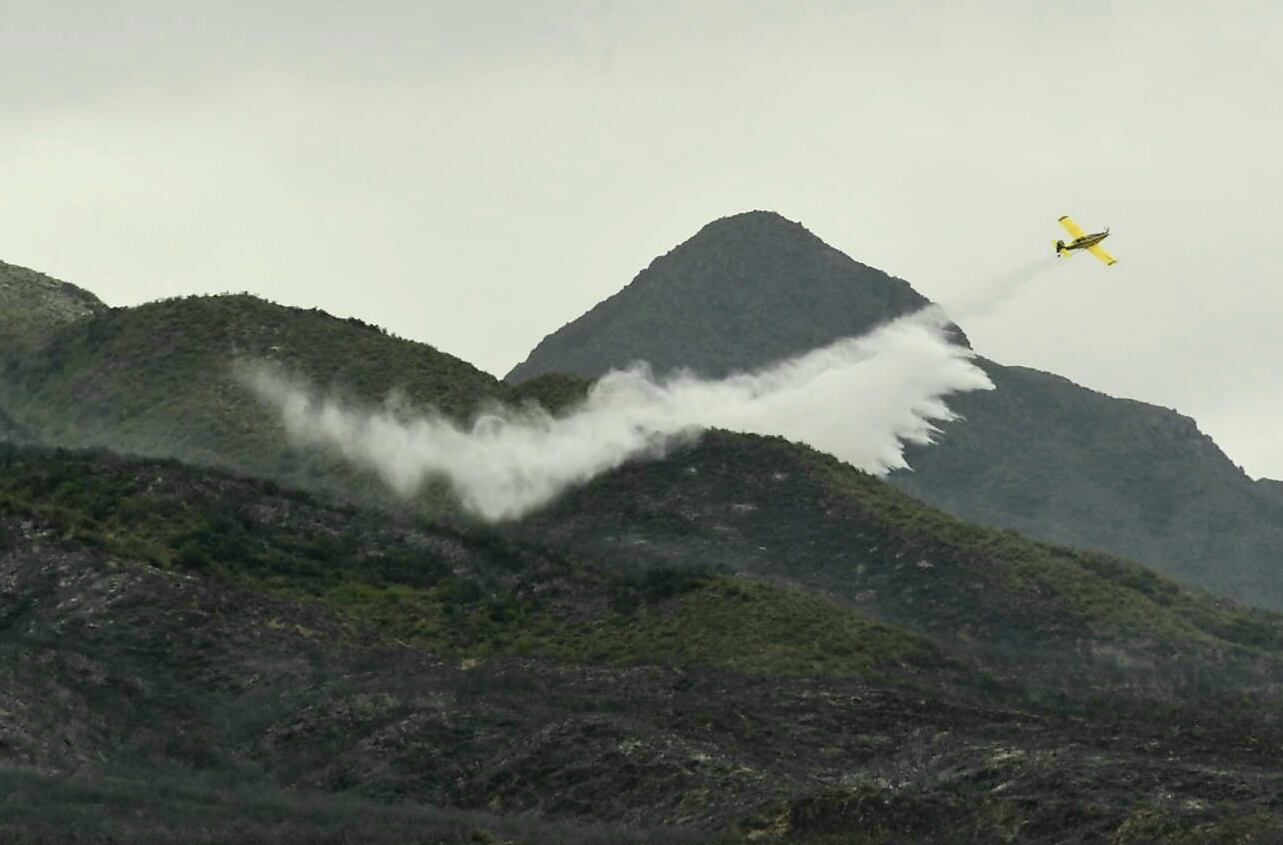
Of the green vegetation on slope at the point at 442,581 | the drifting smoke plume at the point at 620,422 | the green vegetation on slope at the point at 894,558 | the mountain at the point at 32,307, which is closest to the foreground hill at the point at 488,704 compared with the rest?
the green vegetation on slope at the point at 442,581

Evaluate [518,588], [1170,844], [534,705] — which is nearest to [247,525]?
[518,588]

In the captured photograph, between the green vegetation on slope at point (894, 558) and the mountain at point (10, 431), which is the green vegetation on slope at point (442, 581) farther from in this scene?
the mountain at point (10, 431)

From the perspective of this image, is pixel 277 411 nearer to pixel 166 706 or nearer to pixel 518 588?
pixel 518 588

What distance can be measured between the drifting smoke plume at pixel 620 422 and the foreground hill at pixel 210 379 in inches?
91.8

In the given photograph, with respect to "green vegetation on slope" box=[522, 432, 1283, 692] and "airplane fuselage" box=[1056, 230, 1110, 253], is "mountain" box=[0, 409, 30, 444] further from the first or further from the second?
"airplane fuselage" box=[1056, 230, 1110, 253]

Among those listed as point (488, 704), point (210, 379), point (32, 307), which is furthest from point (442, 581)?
point (32, 307)

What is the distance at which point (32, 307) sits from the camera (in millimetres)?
172125

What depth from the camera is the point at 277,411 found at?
443 ft

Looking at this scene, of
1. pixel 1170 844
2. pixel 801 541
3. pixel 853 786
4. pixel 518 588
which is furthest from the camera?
pixel 801 541

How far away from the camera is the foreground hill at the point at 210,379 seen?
129000 millimetres

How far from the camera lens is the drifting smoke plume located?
5074 inches

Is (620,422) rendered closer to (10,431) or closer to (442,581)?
(442,581)

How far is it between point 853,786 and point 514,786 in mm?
12041

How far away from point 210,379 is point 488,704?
62.8 metres
